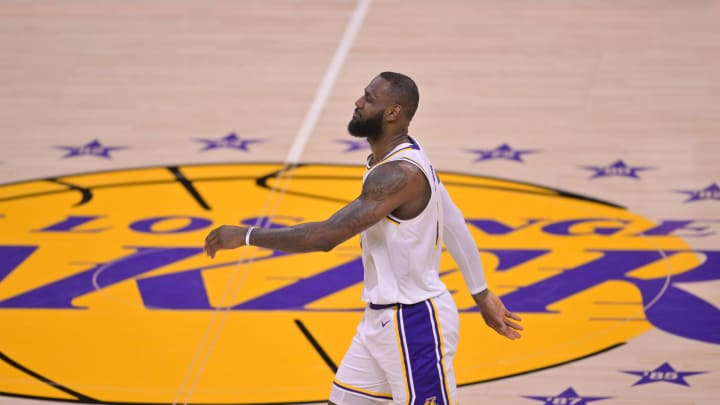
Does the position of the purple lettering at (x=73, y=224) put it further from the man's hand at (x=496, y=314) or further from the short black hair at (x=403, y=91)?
the short black hair at (x=403, y=91)

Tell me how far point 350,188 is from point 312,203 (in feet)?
1.18

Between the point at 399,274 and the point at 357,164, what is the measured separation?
4.04 metres

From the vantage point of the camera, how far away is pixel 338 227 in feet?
13.0

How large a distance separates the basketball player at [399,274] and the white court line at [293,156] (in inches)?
57.9

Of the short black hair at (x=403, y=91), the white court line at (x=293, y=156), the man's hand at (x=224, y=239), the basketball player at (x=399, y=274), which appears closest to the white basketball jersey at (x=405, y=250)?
the basketball player at (x=399, y=274)

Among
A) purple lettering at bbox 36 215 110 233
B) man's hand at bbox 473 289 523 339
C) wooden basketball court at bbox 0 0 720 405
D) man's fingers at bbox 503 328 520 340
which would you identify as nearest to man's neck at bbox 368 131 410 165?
man's hand at bbox 473 289 523 339

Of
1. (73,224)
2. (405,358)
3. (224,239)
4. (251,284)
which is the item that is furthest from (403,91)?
(73,224)

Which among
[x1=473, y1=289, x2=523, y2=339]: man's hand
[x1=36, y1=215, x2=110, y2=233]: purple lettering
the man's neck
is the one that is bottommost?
[x1=473, y1=289, x2=523, y2=339]: man's hand

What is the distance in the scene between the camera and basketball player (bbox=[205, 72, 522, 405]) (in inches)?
161

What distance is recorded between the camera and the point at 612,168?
7.98 meters

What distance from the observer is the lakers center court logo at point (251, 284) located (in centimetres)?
568

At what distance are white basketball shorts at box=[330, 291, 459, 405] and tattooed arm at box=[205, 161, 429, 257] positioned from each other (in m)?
0.37

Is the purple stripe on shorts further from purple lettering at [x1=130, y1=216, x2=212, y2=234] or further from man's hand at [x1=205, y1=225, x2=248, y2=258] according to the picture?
purple lettering at [x1=130, y1=216, x2=212, y2=234]

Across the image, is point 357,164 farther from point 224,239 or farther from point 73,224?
point 224,239
